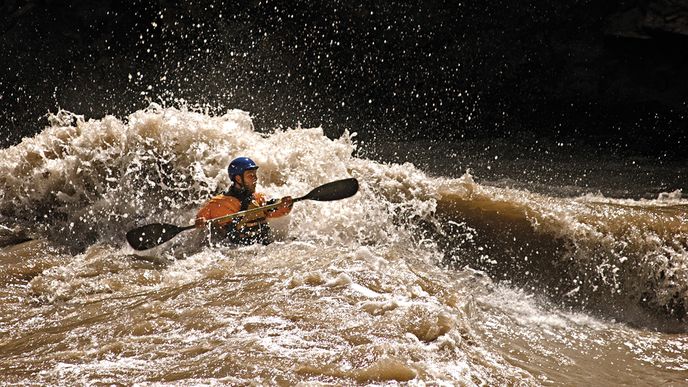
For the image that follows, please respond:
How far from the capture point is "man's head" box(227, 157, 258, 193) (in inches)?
208

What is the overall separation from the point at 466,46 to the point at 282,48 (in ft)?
10.8

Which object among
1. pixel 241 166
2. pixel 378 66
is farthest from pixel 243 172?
pixel 378 66

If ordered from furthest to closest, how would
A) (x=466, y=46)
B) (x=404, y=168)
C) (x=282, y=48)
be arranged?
(x=282, y=48) → (x=466, y=46) → (x=404, y=168)

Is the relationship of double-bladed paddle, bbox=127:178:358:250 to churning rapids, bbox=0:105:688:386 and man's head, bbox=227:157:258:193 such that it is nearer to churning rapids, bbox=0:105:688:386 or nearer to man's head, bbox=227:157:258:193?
churning rapids, bbox=0:105:688:386

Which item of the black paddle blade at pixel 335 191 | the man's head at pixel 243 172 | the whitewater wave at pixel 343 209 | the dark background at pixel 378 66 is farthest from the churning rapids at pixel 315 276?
the dark background at pixel 378 66

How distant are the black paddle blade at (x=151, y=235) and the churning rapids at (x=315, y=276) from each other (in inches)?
4.6

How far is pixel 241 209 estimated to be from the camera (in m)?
5.30

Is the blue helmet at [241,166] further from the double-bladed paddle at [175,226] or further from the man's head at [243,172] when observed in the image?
the double-bladed paddle at [175,226]

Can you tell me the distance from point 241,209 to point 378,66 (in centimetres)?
667

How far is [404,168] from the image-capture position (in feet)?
19.8

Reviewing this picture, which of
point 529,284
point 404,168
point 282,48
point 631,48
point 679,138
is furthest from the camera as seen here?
point 282,48

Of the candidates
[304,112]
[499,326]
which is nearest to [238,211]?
[499,326]

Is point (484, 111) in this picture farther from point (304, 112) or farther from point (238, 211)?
point (238, 211)

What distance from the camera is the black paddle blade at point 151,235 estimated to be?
498cm
